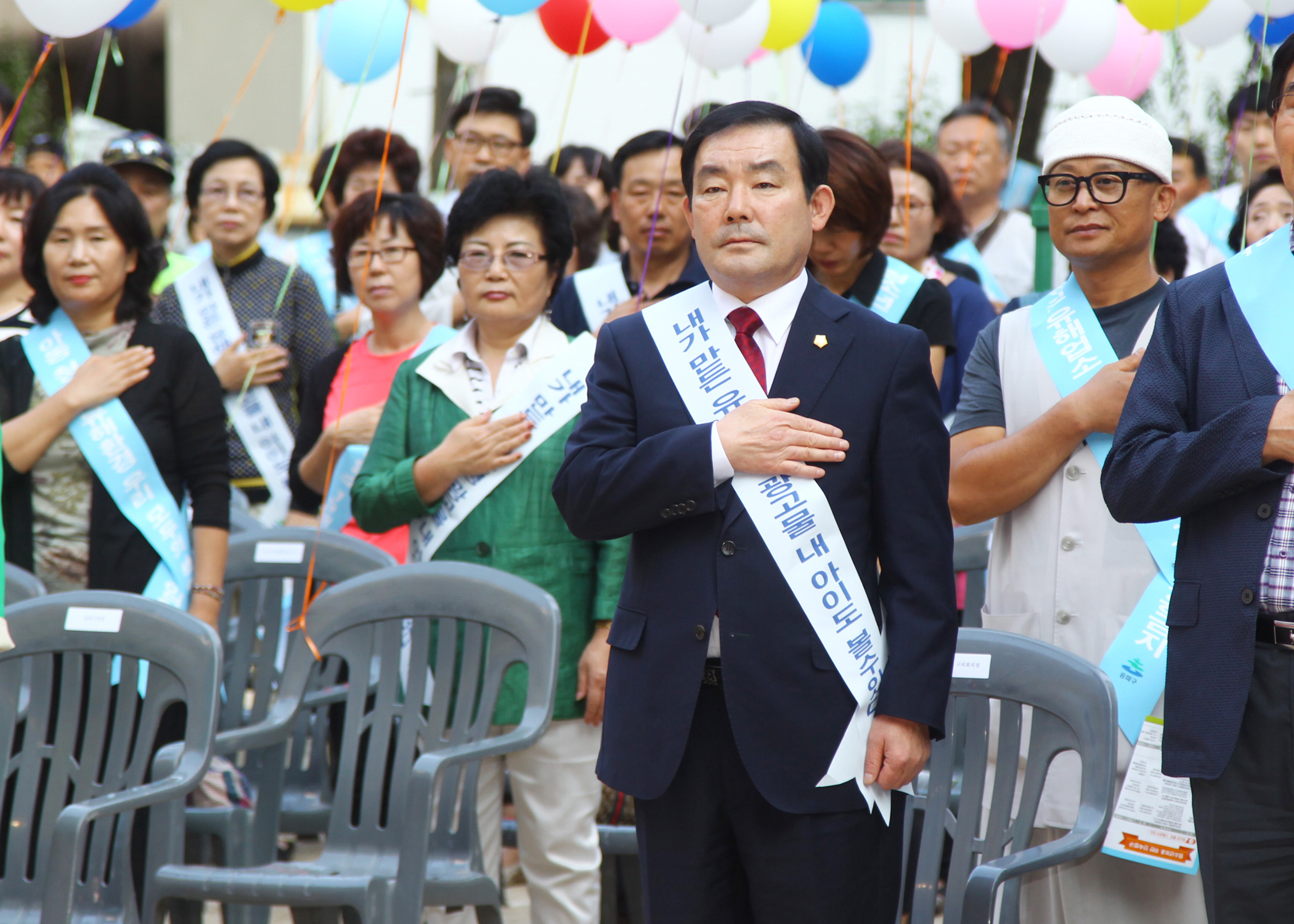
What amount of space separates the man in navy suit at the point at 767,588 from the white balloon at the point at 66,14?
2165 mm

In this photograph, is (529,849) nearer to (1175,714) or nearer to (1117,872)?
(1117,872)

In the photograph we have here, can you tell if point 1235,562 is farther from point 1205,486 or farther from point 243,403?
point 243,403

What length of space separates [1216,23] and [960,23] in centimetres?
87

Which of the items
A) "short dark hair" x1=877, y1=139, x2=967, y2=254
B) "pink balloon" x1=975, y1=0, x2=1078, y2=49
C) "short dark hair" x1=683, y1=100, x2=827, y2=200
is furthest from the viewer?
"pink balloon" x1=975, y1=0, x2=1078, y2=49

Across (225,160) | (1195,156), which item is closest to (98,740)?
(225,160)

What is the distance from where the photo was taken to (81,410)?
11.4 ft

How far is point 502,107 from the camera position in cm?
546

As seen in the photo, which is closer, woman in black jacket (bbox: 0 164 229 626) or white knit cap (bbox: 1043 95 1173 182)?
white knit cap (bbox: 1043 95 1173 182)

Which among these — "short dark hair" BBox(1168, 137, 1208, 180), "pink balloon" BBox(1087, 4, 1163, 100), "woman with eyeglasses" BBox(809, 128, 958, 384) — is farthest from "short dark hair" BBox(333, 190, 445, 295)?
"short dark hair" BBox(1168, 137, 1208, 180)

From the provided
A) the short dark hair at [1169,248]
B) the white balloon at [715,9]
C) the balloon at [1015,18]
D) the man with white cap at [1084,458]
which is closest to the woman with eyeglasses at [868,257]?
the man with white cap at [1084,458]

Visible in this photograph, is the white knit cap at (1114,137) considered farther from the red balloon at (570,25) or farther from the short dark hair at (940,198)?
the red balloon at (570,25)

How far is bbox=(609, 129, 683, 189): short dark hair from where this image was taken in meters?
4.27

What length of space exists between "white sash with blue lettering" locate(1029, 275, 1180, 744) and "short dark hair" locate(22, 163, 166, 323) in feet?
A: 7.51

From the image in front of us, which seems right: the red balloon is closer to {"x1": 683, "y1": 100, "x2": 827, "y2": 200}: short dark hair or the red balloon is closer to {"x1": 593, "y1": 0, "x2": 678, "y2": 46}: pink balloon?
{"x1": 593, "y1": 0, "x2": 678, "y2": 46}: pink balloon
